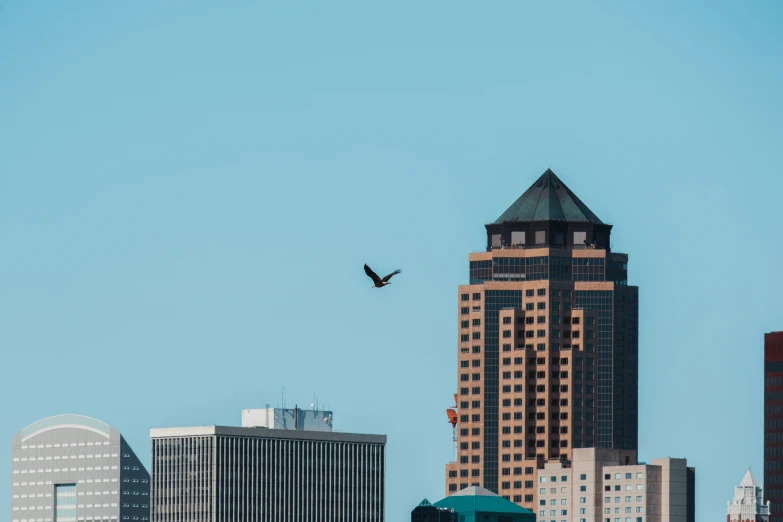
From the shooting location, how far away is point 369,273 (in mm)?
165250
